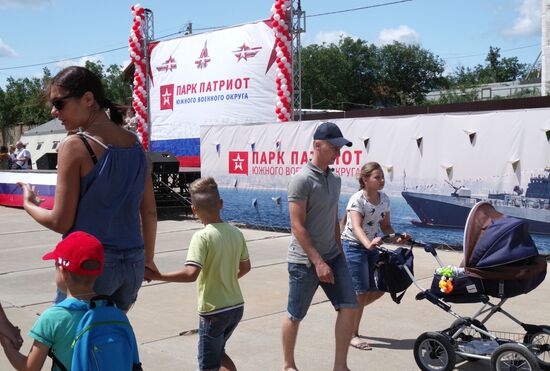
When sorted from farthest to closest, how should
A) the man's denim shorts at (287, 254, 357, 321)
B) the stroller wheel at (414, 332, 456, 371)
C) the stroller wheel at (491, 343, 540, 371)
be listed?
the stroller wheel at (414, 332, 456, 371) → the man's denim shorts at (287, 254, 357, 321) → the stroller wheel at (491, 343, 540, 371)

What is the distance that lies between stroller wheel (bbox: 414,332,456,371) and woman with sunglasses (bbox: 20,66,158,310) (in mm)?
2428

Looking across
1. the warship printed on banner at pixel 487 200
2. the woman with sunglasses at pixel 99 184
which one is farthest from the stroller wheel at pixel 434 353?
the warship printed on banner at pixel 487 200

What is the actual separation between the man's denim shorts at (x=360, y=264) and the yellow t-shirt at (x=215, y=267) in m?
1.79

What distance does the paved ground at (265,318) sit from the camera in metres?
5.38

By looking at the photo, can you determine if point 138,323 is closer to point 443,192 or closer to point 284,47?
point 443,192

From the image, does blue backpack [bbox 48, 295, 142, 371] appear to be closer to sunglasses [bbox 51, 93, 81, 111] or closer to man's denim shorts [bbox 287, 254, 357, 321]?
sunglasses [bbox 51, 93, 81, 111]

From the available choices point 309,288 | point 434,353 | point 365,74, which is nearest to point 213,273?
point 309,288

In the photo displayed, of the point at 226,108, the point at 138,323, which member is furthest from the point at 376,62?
the point at 138,323

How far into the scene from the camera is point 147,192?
136 inches

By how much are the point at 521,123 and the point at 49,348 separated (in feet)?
28.2

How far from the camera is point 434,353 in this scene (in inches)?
193

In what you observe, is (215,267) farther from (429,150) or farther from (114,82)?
(114,82)

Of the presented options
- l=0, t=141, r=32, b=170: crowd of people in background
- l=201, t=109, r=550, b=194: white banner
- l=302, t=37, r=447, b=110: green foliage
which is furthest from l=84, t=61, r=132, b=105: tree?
l=201, t=109, r=550, b=194: white banner

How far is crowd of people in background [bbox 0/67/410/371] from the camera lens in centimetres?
303
